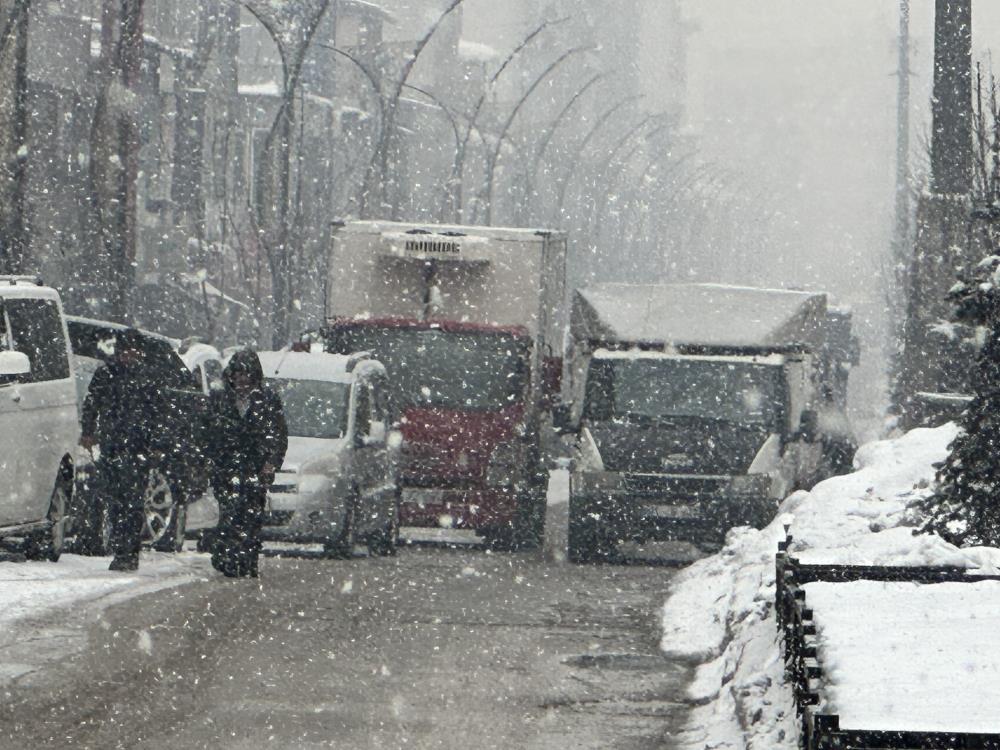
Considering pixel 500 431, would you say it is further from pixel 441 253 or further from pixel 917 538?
pixel 917 538

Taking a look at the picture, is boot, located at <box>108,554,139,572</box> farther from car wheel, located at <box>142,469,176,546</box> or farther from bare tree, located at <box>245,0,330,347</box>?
bare tree, located at <box>245,0,330,347</box>

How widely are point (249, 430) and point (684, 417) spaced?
6.19 m

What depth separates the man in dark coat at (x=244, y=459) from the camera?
51.0 ft

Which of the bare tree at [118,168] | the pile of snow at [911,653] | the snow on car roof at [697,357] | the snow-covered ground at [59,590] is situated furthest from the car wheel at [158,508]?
the bare tree at [118,168]

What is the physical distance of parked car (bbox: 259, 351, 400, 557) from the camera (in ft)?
60.2

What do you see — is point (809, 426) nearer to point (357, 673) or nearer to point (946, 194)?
point (946, 194)

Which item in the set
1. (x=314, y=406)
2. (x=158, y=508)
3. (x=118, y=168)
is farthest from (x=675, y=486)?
(x=118, y=168)

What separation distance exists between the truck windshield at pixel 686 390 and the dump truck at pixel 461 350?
1062mm

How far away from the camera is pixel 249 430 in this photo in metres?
15.6

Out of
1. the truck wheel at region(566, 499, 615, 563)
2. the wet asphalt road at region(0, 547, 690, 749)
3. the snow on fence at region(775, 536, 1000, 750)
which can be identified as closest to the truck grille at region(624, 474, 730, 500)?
the truck wheel at region(566, 499, 615, 563)

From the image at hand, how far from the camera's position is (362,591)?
50.2ft

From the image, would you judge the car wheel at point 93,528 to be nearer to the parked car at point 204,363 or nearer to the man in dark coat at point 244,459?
the man in dark coat at point 244,459

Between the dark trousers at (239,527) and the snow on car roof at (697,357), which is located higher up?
the snow on car roof at (697,357)

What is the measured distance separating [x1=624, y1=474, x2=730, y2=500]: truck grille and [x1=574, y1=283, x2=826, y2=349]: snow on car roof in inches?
58.5
